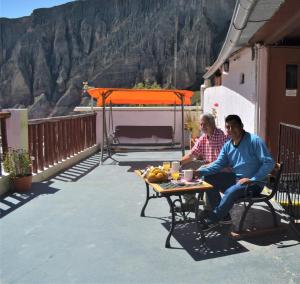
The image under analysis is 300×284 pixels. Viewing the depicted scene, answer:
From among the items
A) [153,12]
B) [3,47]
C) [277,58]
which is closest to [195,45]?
[153,12]

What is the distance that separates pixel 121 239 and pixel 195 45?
43626 millimetres

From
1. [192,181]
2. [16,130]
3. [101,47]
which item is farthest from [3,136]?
[101,47]

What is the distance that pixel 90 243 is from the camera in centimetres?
342

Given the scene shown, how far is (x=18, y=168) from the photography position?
534cm

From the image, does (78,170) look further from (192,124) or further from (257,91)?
(192,124)

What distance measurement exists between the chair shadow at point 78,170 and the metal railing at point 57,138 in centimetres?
25

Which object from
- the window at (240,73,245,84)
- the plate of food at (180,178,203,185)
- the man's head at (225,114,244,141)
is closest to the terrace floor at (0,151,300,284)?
the plate of food at (180,178,203,185)

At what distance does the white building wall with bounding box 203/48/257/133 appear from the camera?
6.07 meters

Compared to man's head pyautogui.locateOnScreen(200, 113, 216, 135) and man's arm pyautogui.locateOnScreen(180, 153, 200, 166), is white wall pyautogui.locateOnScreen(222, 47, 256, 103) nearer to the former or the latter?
man's head pyautogui.locateOnScreen(200, 113, 216, 135)

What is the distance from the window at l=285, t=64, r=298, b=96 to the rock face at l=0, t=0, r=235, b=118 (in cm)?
3832

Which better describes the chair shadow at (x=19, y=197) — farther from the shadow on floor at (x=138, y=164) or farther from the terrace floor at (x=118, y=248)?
the shadow on floor at (x=138, y=164)

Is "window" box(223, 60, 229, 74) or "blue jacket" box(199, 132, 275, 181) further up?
"window" box(223, 60, 229, 74)

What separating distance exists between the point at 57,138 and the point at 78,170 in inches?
27.0

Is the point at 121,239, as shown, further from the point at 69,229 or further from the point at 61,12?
the point at 61,12
